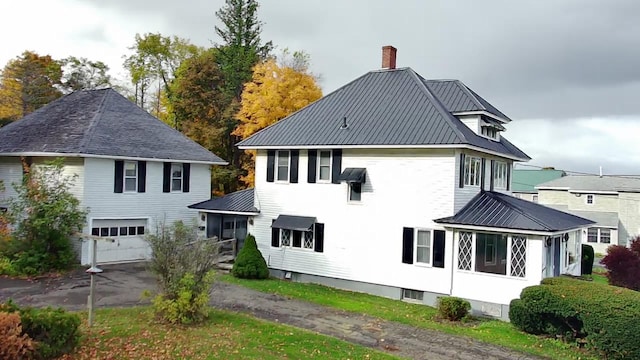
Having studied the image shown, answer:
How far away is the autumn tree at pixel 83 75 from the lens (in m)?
40.7

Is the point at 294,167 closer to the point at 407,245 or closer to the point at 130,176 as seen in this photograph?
the point at 407,245

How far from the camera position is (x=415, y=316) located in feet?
50.7

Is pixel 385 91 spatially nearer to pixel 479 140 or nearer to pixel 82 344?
pixel 479 140

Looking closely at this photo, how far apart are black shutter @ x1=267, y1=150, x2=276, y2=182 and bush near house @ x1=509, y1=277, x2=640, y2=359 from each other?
36.2ft

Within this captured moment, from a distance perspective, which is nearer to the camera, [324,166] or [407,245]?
[407,245]

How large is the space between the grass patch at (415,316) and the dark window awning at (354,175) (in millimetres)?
4384

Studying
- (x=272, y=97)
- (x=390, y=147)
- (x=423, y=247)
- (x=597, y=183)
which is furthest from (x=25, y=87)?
(x=597, y=183)

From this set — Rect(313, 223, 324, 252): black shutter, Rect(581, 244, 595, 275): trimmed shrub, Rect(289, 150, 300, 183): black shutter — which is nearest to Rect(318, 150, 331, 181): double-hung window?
Rect(289, 150, 300, 183): black shutter

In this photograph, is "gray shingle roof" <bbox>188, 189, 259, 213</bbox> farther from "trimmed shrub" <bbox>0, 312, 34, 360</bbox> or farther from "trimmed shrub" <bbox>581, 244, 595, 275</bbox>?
"trimmed shrub" <bbox>581, 244, 595, 275</bbox>

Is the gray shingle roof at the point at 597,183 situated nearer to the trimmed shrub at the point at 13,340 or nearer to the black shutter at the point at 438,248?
the black shutter at the point at 438,248

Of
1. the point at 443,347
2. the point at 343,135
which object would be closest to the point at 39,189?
the point at 343,135

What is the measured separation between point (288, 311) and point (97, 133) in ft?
42.7

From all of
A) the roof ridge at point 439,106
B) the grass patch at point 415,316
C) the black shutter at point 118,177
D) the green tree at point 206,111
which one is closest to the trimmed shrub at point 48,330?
the grass patch at point 415,316

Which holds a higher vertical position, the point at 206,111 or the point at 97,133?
the point at 206,111
